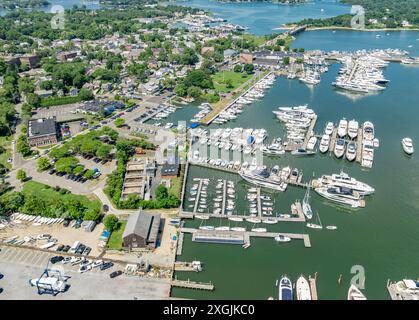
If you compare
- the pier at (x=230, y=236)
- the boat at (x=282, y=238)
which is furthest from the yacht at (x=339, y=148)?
the boat at (x=282, y=238)

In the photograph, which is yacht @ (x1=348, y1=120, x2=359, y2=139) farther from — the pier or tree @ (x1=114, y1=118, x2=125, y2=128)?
tree @ (x1=114, y1=118, x2=125, y2=128)

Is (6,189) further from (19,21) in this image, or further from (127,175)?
(19,21)

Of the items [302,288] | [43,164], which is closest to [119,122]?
[43,164]

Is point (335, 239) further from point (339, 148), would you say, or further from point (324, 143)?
point (324, 143)

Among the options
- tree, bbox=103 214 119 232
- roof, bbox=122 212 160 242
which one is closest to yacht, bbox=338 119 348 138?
roof, bbox=122 212 160 242

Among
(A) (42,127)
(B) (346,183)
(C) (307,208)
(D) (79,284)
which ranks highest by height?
(A) (42,127)
